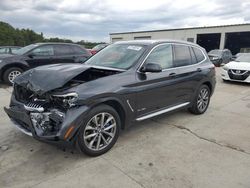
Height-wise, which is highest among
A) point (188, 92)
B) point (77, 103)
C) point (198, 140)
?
point (77, 103)

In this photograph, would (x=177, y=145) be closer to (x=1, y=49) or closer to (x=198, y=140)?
(x=198, y=140)

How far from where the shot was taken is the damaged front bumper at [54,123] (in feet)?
9.79

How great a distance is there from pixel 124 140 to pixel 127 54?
1509 millimetres

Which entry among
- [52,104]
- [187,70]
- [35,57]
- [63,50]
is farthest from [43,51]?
[52,104]

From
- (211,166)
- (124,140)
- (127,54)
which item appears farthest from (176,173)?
(127,54)

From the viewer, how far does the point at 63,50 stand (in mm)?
9625

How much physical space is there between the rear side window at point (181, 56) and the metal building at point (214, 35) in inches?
1069

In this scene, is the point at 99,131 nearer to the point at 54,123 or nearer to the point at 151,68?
the point at 54,123

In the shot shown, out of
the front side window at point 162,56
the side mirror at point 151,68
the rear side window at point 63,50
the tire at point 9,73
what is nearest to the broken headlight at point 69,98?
the side mirror at point 151,68

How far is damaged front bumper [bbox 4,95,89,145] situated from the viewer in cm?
298

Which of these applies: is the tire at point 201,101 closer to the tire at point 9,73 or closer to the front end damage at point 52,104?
the front end damage at point 52,104

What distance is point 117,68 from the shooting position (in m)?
3.96

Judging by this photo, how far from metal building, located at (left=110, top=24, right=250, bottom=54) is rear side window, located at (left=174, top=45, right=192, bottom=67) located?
1069 inches

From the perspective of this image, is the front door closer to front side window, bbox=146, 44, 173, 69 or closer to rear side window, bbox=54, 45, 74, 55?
front side window, bbox=146, 44, 173, 69
